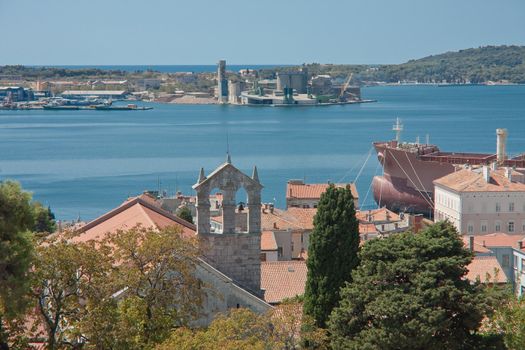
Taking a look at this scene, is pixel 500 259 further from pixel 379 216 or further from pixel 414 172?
pixel 414 172

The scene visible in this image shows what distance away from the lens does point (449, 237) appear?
20031mm

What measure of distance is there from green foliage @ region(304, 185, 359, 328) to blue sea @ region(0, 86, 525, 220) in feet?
156

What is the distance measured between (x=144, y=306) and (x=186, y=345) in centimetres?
140

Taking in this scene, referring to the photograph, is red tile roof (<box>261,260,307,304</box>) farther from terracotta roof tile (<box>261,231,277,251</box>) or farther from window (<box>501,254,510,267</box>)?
window (<box>501,254,510,267</box>)

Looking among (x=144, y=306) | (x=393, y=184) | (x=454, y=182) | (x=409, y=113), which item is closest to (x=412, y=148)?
(x=393, y=184)

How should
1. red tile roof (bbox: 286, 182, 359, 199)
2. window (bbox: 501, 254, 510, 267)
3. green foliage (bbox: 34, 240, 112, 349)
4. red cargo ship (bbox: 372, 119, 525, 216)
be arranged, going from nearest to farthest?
green foliage (bbox: 34, 240, 112, 349), window (bbox: 501, 254, 510, 267), red tile roof (bbox: 286, 182, 359, 199), red cargo ship (bbox: 372, 119, 525, 216)

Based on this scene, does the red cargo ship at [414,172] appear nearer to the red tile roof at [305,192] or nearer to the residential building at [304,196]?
the red tile roof at [305,192]

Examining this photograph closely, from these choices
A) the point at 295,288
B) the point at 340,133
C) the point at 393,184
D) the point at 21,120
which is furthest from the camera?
the point at 21,120

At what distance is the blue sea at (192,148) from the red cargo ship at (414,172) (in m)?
2.70

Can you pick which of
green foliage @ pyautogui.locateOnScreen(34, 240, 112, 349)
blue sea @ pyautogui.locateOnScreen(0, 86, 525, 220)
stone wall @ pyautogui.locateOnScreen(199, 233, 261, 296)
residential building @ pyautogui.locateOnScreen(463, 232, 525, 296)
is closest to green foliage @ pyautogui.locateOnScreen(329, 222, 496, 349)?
stone wall @ pyautogui.locateOnScreen(199, 233, 261, 296)

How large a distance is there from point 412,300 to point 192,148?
102m

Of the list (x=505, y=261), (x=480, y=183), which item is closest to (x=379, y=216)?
(x=480, y=183)

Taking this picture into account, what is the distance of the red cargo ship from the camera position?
223ft

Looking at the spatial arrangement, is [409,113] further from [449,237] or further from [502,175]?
[449,237]
